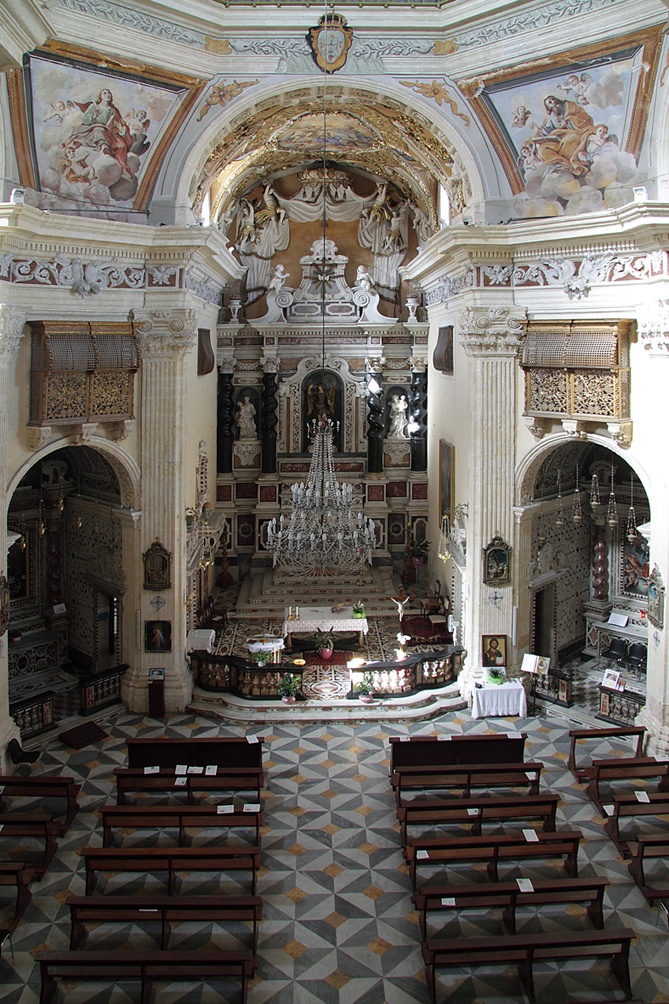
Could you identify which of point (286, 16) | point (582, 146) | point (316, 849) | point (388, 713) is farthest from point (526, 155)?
point (316, 849)

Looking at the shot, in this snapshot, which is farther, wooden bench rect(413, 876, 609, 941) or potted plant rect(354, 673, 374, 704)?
potted plant rect(354, 673, 374, 704)

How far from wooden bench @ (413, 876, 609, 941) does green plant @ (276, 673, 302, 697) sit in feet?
19.9

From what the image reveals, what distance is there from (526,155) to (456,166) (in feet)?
5.04

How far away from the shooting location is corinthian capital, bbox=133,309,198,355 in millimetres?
13766

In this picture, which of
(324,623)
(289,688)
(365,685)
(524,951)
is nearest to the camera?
(524,951)

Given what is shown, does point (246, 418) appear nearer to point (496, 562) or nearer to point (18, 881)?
point (496, 562)

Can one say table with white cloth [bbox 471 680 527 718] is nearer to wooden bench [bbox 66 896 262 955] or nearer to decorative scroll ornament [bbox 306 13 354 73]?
wooden bench [bbox 66 896 262 955]

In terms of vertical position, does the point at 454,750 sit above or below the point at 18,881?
above

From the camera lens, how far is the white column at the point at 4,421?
38.2 ft

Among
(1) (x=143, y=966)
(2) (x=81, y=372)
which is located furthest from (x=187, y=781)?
(2) (x=81, y=372)

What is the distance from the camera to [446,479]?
17719mm

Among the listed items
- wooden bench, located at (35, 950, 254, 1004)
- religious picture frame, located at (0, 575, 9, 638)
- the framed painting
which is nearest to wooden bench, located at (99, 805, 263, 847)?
wooden bench, located at (35, 950, 254, 1004)

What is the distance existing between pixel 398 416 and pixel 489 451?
7146 millimetres

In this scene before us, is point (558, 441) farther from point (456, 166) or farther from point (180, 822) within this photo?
point (180, 822)
